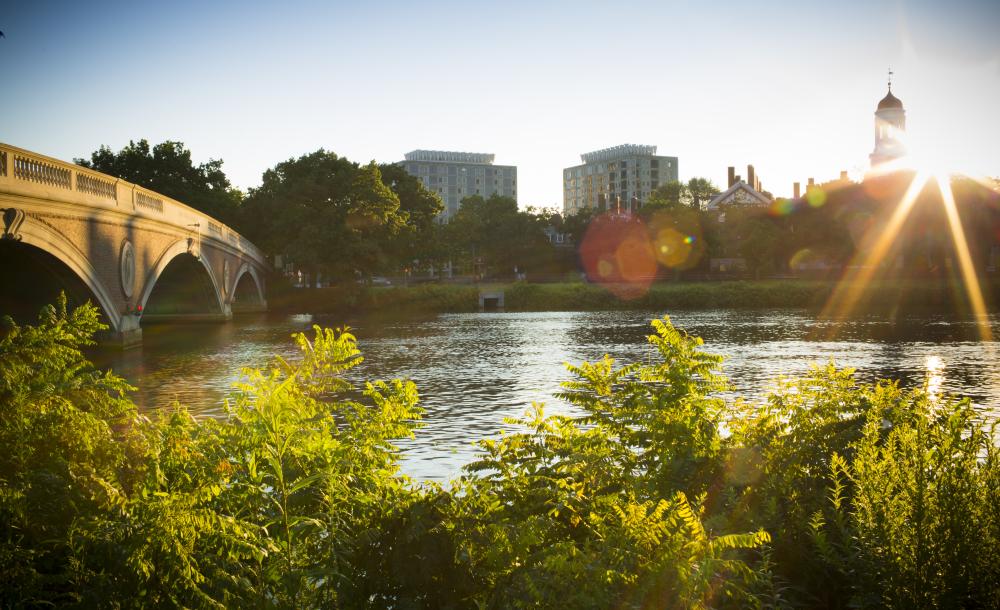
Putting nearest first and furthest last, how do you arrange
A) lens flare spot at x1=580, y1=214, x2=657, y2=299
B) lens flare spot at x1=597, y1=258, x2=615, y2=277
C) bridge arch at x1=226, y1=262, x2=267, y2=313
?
bridge arch at x1=226, y1=262, x2=267, y2=313, lens flare spot at x1=580, y1=214, x2=657, y2=299, lens flare spot at x1=597, y1=258, x2=615, y2=277

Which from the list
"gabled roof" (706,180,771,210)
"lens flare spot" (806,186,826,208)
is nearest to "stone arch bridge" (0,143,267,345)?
"lens flare spot" (806,186,826,208)

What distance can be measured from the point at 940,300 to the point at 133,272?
59970 mm

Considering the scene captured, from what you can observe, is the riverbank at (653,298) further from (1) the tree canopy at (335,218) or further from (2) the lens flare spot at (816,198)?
(2) the lens flare spot at (816,198)

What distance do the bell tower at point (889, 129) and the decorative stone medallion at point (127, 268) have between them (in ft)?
336

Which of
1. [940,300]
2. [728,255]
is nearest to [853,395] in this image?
[940,300]

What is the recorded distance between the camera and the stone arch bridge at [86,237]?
976 inches

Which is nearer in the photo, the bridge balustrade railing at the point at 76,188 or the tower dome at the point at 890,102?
the bridge balustrade railing at the point at 76,188

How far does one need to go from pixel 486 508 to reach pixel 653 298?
214 feet

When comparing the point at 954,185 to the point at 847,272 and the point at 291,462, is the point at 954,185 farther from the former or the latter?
the point at 291,462

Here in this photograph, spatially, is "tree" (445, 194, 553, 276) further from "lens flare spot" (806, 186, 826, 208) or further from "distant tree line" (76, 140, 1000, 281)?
"lens flare spot" (806, 186, 826, 208)

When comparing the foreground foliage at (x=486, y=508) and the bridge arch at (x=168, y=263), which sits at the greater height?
the bridge arch at (x=168, y=263)

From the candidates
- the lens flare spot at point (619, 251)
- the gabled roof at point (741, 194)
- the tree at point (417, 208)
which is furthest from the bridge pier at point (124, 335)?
the gabled roof at point (741, 194)

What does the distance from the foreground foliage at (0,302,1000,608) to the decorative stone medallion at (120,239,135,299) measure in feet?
99.4

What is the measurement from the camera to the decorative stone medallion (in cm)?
3394
